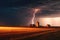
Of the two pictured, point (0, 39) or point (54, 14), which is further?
point (54, 14)

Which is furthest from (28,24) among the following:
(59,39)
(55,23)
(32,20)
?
(59,39)

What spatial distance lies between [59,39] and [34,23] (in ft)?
Answer: 14.8

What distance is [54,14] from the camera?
423 inches

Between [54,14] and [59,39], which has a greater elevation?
[54,14]

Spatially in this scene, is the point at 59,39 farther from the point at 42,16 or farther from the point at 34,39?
the point at 42,16

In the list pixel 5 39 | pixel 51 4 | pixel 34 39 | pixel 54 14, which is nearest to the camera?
pixel 5 39

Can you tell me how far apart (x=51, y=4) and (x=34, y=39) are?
14.8 feet

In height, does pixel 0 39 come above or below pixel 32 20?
below

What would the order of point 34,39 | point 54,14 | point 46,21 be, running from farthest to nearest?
point 54,14 < point 46,21 < point 34,39

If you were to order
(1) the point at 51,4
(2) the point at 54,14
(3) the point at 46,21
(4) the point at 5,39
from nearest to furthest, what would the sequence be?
(4) the point at 5,39 → (1) the point at 51,4 → (3) the point at 46,21 → (2) the point at 54,14

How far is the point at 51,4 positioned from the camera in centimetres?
868

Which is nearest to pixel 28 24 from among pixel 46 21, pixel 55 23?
pixel 46 21

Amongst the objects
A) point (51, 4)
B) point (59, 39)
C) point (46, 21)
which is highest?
point (51, 4)

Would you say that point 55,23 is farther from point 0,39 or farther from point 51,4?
point 0,39
